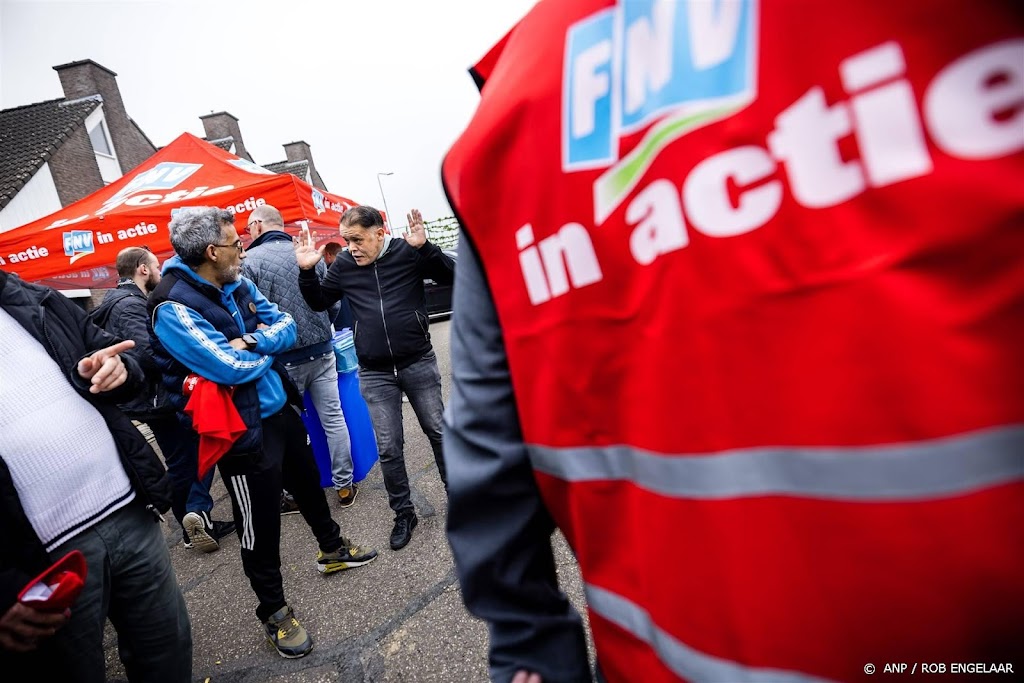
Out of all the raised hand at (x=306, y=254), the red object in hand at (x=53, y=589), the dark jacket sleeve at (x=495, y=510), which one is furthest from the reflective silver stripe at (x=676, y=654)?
the raised hand at (x=306, y=254)

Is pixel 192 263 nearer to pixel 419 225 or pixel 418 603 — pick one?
pixel 419 225

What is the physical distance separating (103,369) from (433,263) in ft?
6.67

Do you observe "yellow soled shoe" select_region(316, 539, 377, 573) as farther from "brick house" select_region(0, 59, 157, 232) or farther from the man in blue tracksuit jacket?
"brick house" select_region(0, 59, 157, 232)

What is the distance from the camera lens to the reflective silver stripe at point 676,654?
0.49 metres

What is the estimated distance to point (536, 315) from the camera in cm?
67

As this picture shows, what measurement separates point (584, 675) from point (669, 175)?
0.71 metres

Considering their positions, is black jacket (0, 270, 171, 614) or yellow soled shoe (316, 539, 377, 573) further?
yellow soled shoe (316, 539, 377, 573)

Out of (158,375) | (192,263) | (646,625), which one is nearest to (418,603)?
(158,375)

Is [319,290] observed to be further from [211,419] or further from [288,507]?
[288,507]

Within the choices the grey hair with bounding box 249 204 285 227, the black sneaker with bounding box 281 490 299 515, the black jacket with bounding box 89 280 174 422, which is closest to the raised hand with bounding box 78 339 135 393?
the black jacket with bounding box 89 280 174 422

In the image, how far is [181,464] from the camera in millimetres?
3857

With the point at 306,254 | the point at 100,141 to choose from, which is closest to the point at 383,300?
the point at 306,254

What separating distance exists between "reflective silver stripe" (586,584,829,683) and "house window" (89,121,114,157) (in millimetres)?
19599

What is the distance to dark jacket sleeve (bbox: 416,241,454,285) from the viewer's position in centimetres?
347
